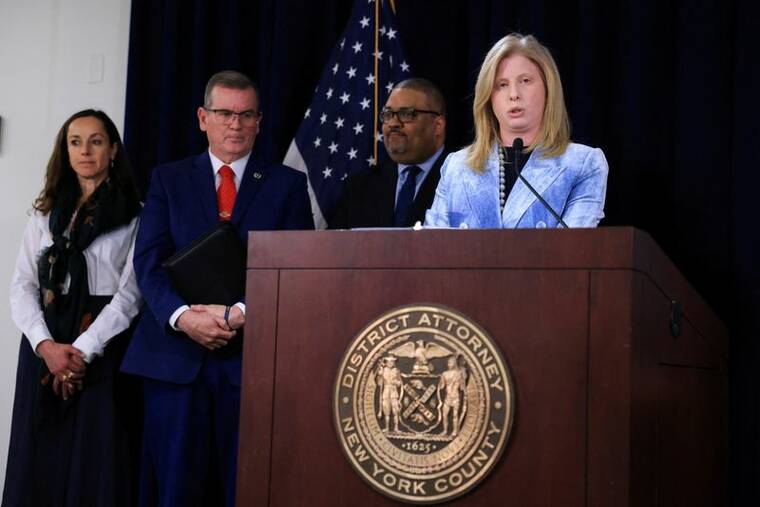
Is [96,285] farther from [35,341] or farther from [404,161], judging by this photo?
[404,161]

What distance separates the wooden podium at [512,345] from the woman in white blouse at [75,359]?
5.63ft

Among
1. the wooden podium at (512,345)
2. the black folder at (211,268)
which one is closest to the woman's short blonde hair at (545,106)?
the wooden podium at (512,345)

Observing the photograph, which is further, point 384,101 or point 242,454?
point 384,101

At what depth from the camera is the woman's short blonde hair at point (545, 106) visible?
8.75ft

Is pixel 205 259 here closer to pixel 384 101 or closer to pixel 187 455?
pixel 187 455

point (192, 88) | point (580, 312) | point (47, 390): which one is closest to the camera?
point (580, 312)

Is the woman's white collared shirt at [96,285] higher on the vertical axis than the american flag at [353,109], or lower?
lower

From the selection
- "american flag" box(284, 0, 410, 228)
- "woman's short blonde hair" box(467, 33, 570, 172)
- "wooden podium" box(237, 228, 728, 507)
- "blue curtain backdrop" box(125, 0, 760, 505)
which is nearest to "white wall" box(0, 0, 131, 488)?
"blue curtain backdrop" box(125, 0, 760, 505)

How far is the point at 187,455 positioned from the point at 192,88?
202 cm

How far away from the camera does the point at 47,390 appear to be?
143 inches

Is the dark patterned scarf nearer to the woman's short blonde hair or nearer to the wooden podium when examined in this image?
the woman's short blonde hair

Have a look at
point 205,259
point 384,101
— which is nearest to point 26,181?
point 384,101

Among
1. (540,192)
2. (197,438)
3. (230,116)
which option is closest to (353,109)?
(230,116)

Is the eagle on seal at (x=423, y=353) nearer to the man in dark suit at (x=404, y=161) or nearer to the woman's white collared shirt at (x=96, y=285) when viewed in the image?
the man in dark suit at (x=404, y=161)
